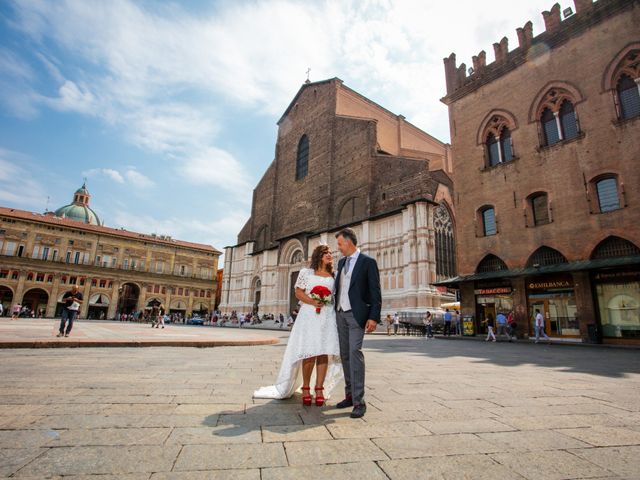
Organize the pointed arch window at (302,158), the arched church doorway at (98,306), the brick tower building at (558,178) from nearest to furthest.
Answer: the brick tower building at (558,178) → the pointed arch window at (302,158) → the arched church doorway at (98,306)

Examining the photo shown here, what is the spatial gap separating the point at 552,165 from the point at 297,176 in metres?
26.8

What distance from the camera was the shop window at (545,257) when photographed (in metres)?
15.2

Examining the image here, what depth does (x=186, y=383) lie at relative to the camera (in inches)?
162

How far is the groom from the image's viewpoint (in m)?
3.33

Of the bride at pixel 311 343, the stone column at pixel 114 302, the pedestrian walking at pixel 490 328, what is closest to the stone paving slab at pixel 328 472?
the bride at pixel 311 343

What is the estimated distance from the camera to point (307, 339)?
11.5ft

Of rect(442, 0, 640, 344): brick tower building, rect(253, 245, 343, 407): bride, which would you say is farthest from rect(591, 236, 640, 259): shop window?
rect(253, 245, 343, 407): bride

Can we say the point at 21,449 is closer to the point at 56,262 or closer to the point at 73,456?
the point at 73,456

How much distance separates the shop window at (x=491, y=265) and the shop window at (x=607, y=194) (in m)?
4.49

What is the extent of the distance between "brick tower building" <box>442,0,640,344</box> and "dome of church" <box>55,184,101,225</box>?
215ft

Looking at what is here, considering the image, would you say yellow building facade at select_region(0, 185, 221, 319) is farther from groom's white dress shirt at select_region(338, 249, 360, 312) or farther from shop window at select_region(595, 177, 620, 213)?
shop window at select_region(595, 177, 620, 213)

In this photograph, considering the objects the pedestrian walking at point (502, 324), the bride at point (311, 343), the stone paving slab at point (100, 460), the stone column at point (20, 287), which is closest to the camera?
the stone paving slab at point (100, 460)

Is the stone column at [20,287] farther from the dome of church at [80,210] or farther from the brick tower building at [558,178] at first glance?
the brick tower building at [558,178]

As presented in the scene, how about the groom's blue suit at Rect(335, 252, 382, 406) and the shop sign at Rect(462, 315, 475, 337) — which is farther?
the shop sign at Rect(462, 315, 475, 337)
